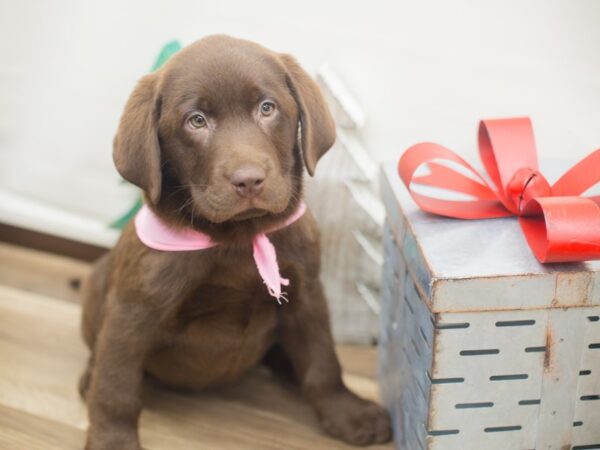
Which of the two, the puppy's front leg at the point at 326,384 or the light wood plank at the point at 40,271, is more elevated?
the puppy's front leg at the point at 326,384

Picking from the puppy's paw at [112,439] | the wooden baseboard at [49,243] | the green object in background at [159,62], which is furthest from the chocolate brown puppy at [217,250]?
the wooden baseboard at [49,243]

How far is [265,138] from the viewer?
1646 mm

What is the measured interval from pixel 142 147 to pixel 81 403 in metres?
0.82

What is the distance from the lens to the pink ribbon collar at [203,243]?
1.74 m

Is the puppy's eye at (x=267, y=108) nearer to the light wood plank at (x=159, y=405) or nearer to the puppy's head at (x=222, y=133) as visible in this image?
the puppy's head at (x=222, y=133)

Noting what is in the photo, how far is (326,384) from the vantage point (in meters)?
2.05

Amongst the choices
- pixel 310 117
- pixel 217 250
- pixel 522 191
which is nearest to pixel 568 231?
pixel 522 191

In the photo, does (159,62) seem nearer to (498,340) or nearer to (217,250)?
(217,250)

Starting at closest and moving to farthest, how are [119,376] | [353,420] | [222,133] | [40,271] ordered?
[222,133] → [119,376] → [353,420] → [40,271]

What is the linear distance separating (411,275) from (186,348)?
53 centimetres

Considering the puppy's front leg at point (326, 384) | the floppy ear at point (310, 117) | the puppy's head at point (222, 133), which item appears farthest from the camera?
the puppy's front leg at point (326, 384)

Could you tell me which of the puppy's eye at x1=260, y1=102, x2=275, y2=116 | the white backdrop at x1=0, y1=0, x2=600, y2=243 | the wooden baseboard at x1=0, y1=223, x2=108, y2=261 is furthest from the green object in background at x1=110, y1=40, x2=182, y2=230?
the puppy's eye at x1=260, y1=102, x2=275, y2=116

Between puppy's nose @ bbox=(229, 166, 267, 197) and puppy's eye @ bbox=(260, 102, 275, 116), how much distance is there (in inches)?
6.1

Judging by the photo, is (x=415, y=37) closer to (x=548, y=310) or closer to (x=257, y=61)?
(x=257, y=61)
